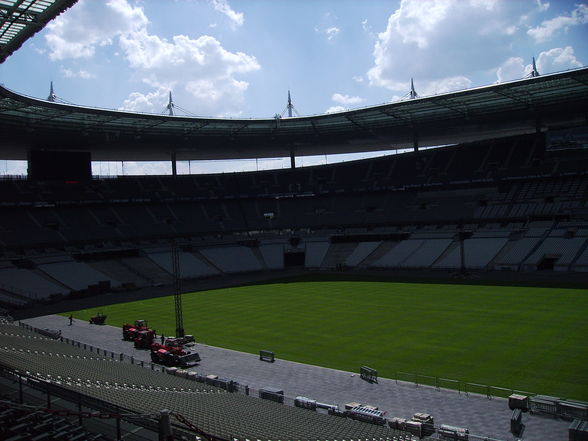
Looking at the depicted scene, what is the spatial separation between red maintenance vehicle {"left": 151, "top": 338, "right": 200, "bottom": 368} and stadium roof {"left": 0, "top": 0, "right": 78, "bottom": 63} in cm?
1602

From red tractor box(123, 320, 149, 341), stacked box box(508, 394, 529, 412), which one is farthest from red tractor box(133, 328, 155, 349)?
stacked box box(508, 394, 529, 412)

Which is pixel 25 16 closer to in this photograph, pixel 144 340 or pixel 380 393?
pixel 144 340

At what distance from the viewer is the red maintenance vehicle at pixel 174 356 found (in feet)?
86.6

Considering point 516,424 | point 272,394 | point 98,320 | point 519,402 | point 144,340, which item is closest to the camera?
point 516,424

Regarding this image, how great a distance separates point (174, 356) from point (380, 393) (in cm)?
1132

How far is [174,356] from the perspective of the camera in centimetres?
2681

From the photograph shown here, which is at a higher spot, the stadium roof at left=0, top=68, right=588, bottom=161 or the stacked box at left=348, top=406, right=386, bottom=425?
the stadium roof at left=0, top=68, right=588, bottom=161

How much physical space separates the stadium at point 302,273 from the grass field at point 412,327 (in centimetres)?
20

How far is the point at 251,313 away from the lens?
39.5 meters

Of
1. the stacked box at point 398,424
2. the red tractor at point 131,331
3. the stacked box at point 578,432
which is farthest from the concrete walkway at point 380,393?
the red tractor at point 131,331

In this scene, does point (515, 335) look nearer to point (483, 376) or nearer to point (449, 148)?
point (483, 376)

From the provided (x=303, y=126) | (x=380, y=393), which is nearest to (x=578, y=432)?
(x=380, y=393)

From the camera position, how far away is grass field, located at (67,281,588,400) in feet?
75.5

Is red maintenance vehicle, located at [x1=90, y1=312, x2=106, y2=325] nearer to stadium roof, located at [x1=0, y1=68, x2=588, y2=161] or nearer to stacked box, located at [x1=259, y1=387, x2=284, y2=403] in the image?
stadium roof, located at [x1=0, y1=68, x2=588, y2=161]
